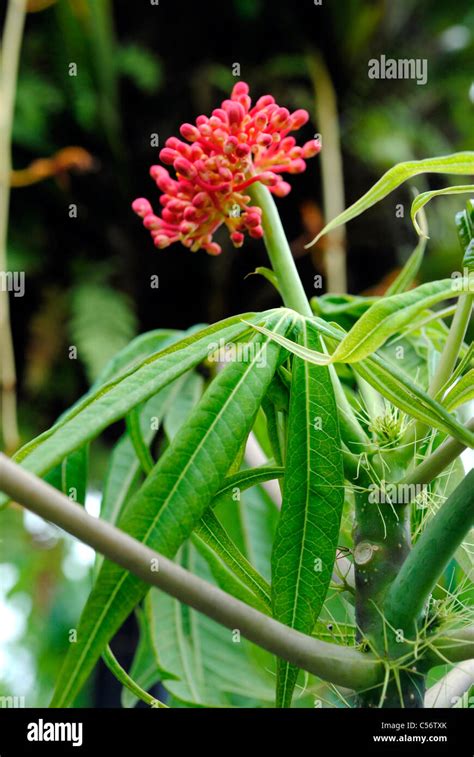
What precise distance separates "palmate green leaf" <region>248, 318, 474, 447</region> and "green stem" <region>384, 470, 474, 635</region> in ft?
0.06

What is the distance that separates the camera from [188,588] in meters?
0.23

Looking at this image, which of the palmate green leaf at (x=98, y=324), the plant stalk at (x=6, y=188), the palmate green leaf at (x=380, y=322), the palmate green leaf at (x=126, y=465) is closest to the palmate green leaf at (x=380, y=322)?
the palmate green leaf at (x=380, y=322)

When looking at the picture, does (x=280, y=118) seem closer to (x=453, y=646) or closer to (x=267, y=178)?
(x=267, y=178)

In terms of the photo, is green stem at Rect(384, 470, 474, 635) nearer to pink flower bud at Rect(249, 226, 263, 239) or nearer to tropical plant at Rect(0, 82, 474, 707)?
tropical plant at Rect(0, 82, 474, 707)

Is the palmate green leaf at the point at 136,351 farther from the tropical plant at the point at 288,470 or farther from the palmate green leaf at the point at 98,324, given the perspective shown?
the palmate green leaf at the point at 98,324

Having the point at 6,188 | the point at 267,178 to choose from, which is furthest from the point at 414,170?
the point at 6,188

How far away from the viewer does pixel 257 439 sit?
55 centimetres

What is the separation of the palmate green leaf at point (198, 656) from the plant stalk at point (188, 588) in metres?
0.18

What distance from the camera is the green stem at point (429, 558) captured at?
0.87 feet

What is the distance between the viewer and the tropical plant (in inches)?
10.1

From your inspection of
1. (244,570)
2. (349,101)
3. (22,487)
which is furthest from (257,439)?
(349,101)

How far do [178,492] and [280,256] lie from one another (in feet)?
0.44

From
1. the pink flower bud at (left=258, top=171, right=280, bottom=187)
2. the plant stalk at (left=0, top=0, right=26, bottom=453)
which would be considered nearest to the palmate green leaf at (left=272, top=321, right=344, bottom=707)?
the pink flower bud at (left=258, top=171, right=280, bottom=187)
